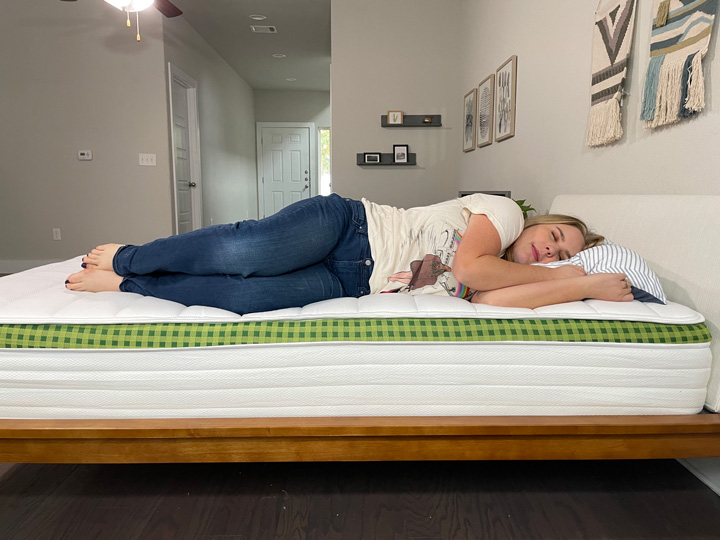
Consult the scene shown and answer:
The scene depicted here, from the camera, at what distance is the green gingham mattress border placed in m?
1.23

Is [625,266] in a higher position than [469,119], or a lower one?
lower

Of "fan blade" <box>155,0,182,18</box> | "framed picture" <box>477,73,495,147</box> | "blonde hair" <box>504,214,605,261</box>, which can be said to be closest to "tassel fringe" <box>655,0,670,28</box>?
"blonde hair" <box>504,214,605,261</box>

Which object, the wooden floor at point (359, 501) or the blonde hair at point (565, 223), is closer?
the wooden floor at point (359, 501)

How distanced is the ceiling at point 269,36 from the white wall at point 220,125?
0.20 metres

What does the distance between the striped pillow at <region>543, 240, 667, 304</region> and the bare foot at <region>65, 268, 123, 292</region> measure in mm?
1298

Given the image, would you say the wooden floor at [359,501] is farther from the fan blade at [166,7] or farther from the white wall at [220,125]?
the white wall at [220,125]

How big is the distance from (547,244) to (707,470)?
744mm

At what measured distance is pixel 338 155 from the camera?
4910mm

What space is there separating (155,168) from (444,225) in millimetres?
4238

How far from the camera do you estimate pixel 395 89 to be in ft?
15.9

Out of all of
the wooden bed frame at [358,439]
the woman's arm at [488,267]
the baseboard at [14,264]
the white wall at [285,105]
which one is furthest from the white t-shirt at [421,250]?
the white wall at [285,105]

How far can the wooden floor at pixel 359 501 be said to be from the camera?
3.83ft

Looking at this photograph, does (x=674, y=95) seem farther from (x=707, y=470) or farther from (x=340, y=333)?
(x=340, y=333)

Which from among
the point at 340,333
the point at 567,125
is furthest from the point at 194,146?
the point at 340,333
